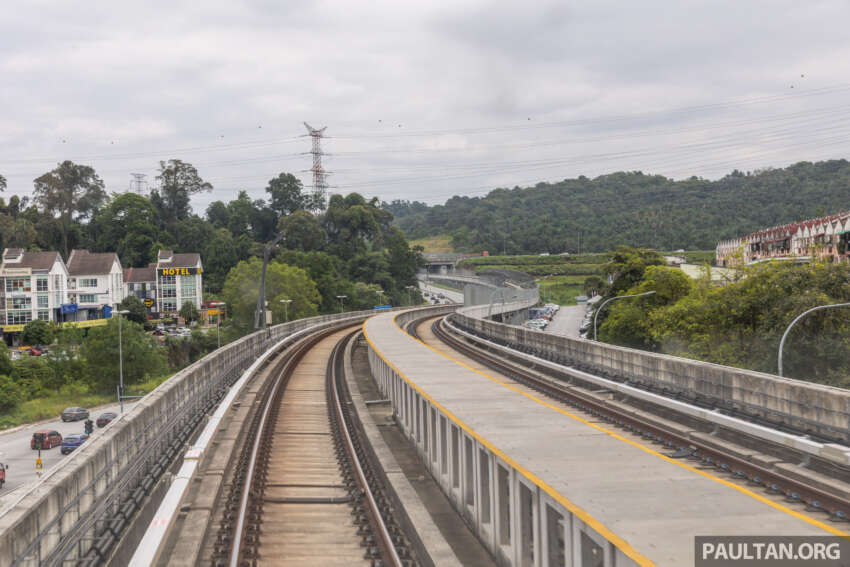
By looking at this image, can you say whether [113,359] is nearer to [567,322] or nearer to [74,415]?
[74,415]

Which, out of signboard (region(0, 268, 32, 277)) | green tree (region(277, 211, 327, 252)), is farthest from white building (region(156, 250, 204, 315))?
green tree (region(277, 211, 327, 252))

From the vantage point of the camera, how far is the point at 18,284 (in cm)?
7812

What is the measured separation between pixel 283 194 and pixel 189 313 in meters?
49.9

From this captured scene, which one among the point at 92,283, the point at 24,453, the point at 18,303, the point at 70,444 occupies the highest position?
the point at 92,283

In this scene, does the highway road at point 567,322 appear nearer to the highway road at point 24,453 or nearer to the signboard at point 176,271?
the highway road at point 24,453

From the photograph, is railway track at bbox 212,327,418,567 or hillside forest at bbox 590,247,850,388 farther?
hillside forest at bbox 590,247,850,388

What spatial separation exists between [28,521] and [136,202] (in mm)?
115210

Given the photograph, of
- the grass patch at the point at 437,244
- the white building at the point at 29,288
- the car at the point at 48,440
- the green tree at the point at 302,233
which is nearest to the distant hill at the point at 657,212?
the grass patch at the point at 437,244

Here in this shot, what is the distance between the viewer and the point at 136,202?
112500 millimetres

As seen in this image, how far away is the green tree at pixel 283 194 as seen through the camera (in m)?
137

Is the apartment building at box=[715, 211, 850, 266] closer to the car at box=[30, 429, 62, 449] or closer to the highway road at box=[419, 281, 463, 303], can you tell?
the car at box=[30, 429, 62, 449]

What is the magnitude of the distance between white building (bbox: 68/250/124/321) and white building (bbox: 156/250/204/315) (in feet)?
18.5

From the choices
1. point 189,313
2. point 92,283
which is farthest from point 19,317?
point 189,313

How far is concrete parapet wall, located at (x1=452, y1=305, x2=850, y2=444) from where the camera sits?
37.8 feet
